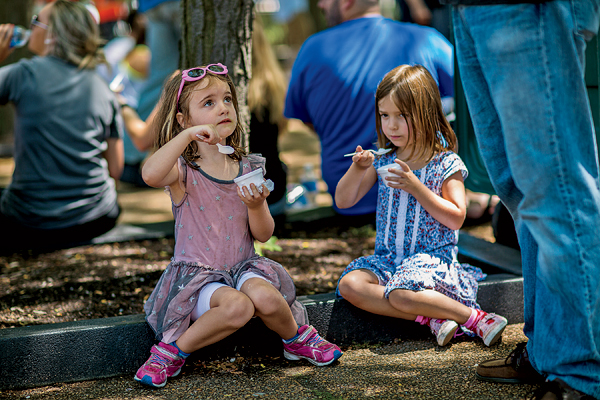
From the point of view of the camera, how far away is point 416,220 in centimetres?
273

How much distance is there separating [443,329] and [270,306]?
71 cm

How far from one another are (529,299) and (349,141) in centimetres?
204

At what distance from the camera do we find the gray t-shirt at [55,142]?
3969 mm

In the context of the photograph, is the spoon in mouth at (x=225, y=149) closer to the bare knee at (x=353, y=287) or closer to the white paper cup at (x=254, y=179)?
the white paper cup at (x=254, y=179)

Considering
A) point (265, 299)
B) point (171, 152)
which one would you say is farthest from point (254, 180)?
point (265, 299)

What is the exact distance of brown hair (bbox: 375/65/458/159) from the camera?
2.67 m

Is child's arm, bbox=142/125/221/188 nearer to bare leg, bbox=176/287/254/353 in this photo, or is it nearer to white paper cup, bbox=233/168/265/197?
white paper cup, bbox=233/168/265/197

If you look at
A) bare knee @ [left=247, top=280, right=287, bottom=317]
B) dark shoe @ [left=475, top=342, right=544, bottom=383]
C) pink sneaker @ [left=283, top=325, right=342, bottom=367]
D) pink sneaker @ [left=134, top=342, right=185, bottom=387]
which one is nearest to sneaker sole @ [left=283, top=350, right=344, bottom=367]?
pink sneaker @ [left=283, top=325, right=342, bottom=367]

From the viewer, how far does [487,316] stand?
2656 millimetres

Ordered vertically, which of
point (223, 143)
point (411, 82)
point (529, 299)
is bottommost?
point (529, 299)

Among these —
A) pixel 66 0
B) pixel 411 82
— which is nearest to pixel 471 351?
pixel 411 82

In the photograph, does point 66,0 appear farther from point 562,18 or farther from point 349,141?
point 562,18

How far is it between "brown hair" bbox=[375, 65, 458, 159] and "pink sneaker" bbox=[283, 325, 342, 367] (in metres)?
0.85

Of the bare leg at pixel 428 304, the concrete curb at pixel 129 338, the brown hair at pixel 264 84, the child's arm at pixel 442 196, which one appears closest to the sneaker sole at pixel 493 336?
the bare leg at pixel 428 304
